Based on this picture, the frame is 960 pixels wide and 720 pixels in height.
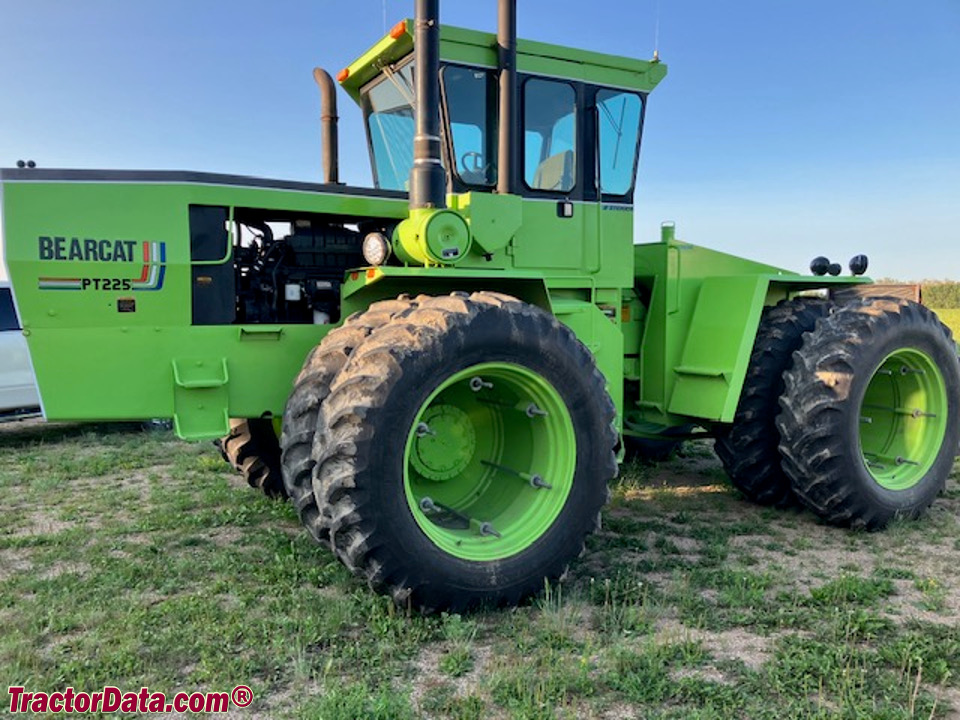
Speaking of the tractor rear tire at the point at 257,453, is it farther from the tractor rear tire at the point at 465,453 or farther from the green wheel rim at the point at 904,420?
the green wheel rim at the point at 904,420

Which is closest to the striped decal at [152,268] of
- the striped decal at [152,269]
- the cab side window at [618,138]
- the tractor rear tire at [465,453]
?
the striped decal at [152,269]

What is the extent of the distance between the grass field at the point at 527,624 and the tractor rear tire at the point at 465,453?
10.2 inches

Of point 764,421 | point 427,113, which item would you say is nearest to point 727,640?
point 764,421

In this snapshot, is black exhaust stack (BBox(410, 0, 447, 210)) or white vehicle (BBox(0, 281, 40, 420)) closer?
black exhaust stack (BBox(410, 0, 447, 210))

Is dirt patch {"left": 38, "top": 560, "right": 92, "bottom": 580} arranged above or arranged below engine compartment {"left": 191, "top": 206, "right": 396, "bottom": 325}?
below

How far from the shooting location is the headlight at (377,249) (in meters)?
4.61

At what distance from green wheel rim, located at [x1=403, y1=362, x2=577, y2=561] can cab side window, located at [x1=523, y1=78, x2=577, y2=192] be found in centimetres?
174

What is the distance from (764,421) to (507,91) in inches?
122

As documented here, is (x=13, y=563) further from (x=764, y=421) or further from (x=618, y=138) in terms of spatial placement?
(x=764, y=421)

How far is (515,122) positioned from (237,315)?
2.23 meters

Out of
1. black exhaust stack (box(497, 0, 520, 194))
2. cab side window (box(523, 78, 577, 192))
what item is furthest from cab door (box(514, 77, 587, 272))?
black exhaust stack (box(497, 0, 520, 194))

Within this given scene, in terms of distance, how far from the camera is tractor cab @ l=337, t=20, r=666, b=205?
17.1ft

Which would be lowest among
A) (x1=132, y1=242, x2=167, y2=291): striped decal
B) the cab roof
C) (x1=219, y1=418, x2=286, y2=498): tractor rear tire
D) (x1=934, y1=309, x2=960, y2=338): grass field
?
(x1=219, y1=418, x2=286, y2=498): tractor rear tire

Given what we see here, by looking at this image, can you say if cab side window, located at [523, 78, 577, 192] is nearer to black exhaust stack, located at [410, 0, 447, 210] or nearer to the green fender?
black exhaust stack, located at [410, 0, 447, 210]
